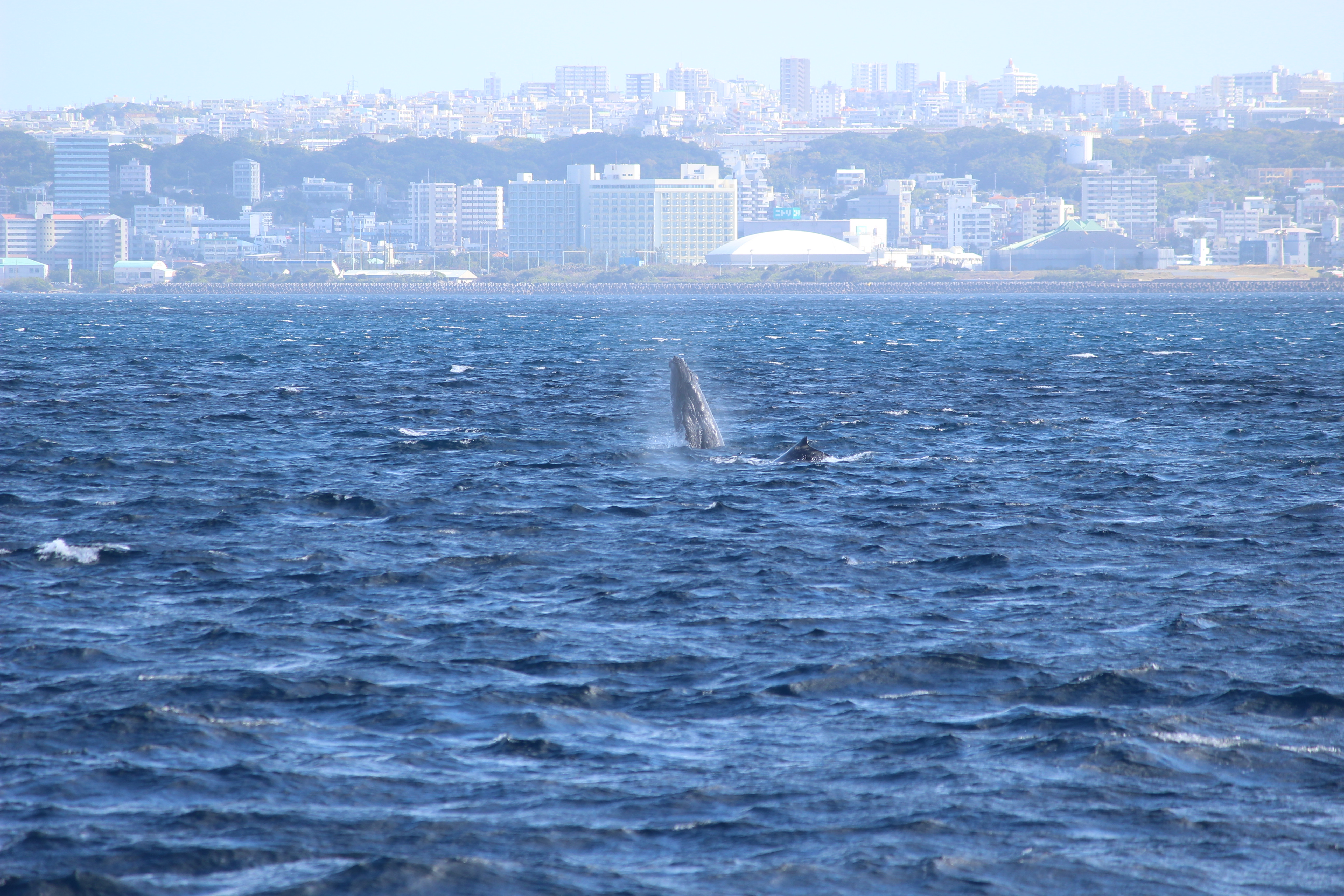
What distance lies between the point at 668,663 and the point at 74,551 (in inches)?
343

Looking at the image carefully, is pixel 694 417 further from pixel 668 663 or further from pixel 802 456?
pixel 668 663

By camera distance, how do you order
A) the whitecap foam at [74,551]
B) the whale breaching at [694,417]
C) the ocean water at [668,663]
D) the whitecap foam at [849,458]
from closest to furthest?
1. the ocean water at [668,663]
2. the whitecap foam at [74,551]
3. the whitecap foam at [849,458]
4. the whale breaching at [694,417]

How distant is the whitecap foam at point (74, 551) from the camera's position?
704 inches

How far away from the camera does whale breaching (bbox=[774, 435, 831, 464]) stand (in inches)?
1087

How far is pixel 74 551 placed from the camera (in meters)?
18.3

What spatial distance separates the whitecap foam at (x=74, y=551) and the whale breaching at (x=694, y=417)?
11572mm

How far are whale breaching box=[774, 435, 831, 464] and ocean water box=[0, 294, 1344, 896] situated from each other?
89 cm

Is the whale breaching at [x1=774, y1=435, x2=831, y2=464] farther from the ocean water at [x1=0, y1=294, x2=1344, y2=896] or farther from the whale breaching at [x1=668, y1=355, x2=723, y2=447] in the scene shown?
the whale breaching at [x1=668, y1=355, x2=723, y2=447]

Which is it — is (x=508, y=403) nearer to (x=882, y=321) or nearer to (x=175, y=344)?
(x=175, y=344)

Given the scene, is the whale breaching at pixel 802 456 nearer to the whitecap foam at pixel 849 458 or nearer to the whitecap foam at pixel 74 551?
the whitecap foam at pixel 849 458

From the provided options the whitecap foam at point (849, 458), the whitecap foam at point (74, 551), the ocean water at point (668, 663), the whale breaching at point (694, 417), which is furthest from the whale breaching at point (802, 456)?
the whitecap foam at point (74, 551)

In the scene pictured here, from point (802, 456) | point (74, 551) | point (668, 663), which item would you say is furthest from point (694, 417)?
point (668, 663)

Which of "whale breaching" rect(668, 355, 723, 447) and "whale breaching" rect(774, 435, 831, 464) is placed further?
"whale breaching" rect(668, 355, 723, 447)

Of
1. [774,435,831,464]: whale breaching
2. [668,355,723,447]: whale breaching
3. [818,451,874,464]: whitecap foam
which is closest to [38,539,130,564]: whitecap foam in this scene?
[668,355,723,447]: whale breaching
